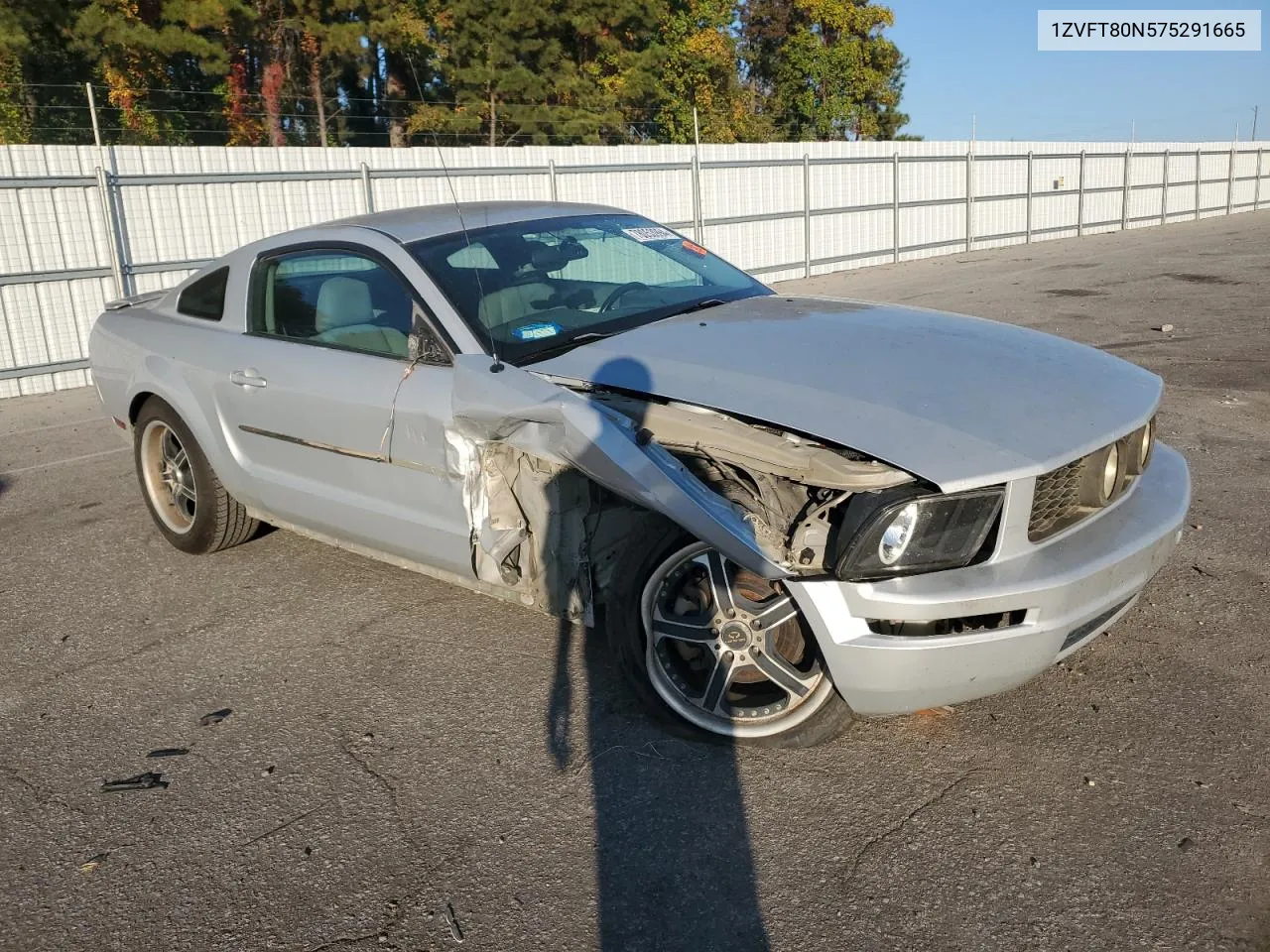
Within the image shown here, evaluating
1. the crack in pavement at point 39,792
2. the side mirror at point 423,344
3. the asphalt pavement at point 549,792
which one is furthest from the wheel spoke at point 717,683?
the crack in pavement at point 39,792

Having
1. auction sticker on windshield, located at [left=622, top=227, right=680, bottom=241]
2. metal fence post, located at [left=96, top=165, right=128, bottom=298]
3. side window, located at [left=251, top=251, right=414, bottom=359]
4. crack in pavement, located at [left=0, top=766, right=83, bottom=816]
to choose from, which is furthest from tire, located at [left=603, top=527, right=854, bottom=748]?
metal fence post, located at [left=96, top=165, right=128, bottom=298]

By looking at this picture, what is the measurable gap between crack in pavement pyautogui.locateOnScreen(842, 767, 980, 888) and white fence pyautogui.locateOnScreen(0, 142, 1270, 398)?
10.7 metres

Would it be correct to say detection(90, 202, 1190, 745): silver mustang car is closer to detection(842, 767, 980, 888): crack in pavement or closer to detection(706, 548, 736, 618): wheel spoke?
detection(706, 548, 736, 618): wheel spoke

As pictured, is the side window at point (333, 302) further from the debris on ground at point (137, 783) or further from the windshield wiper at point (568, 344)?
the debris on ground at point (137, 783)

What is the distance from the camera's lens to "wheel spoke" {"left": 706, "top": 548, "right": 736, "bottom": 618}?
315 cm

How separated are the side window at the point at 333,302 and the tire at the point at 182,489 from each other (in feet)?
2.60

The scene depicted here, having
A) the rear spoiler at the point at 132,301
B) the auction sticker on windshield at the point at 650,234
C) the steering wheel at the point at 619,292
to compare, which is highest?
the auction sticker on windshield at the point at 650,234

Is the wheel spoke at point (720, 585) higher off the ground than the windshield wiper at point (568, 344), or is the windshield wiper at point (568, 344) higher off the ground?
the windshield wiper at point (568, 344)

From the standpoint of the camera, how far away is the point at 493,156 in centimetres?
1463

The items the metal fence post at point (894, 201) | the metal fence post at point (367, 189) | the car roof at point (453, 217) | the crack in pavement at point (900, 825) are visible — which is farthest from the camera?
the metal fence post at point (894, 201)

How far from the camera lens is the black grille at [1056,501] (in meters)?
2.96

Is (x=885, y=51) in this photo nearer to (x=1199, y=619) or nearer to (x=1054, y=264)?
(x=1054, y=264)

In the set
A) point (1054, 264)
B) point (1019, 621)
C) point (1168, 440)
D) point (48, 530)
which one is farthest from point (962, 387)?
point (1054, 264)

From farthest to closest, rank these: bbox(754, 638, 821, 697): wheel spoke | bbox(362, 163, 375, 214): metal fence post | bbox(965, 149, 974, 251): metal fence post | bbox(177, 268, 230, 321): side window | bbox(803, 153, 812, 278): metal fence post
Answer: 1. bbox(965, 149, 974, 251): metal fence post
2. bbox(803, 153, 812, 278): metal fence post
3. bbox(362, 163, 375, 214): metal fence post
4. bbox(177, 268, 230, 321): side window
5. bbox(754, 638, 821, 697): wheel spoke
